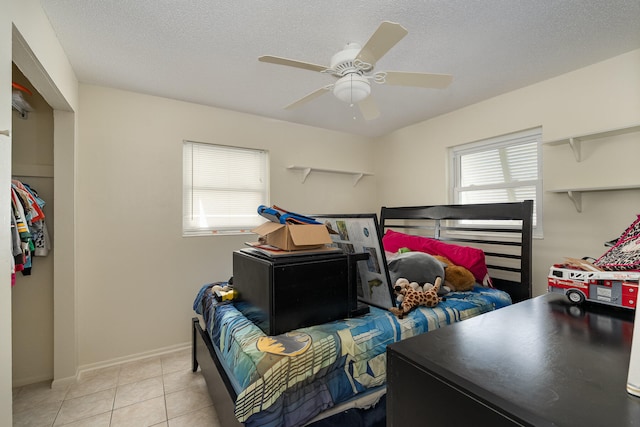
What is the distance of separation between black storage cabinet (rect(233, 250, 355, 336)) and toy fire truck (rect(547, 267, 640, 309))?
96 centimetres

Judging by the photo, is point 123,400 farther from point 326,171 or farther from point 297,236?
point 326,171

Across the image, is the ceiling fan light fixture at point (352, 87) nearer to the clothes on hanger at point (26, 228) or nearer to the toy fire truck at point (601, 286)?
the toy fire truck at point (601, 286)

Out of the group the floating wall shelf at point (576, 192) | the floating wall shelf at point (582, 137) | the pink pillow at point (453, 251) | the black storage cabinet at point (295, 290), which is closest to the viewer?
the black storage cabinet at point (295, 290)

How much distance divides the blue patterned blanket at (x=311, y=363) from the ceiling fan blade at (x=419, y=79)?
1405 millimetres

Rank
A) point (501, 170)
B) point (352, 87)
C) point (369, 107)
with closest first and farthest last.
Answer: point (352, 87), point (369, 107), point (501, 170)

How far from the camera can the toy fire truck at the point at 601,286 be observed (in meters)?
0.97

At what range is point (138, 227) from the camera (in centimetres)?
272

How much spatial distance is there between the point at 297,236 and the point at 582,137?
2320 mm

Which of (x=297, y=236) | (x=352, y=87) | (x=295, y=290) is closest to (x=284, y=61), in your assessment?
(x=352, y=87)

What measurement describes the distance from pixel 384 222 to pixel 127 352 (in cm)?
309

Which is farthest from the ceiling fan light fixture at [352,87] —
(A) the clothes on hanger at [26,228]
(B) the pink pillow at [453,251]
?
(A) the clothes on hanger at [26,228]

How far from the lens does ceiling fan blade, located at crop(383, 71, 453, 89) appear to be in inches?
65.6

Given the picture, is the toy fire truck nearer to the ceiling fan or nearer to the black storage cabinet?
the black storage cabinet

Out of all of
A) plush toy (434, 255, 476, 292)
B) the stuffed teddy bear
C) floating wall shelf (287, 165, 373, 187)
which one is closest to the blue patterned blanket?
the stuffed teddy bear
